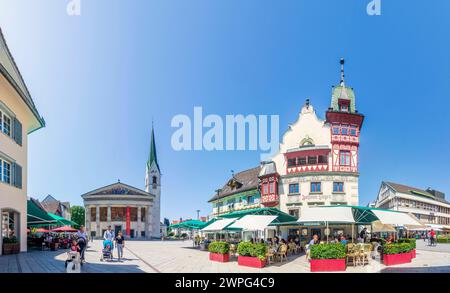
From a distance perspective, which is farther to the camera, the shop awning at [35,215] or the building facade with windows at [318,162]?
the shop awning at [35,215]

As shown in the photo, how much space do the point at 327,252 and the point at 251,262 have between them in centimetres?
208

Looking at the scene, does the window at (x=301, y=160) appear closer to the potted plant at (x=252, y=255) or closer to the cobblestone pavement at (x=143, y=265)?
the cobblestone pavement at (x=143, y=265)

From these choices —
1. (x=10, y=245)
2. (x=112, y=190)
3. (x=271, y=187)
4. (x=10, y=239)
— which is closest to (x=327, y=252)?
(x=112, y=190)

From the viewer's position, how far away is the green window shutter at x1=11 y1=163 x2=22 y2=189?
13154 mm

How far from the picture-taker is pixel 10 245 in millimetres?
12398

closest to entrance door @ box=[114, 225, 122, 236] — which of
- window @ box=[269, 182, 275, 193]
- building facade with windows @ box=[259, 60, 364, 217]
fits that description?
building facade with windows @ box=[259, 60, 364, 217]

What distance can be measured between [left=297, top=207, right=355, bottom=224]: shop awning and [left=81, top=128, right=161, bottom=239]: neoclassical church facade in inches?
173

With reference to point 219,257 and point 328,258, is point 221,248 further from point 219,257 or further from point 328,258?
point 328,258

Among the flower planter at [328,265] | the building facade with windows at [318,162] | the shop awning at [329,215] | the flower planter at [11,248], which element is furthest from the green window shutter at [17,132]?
the flower planter at [328,265]

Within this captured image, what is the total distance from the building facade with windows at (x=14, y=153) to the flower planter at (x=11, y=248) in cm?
30

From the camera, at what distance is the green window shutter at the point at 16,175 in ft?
43.2
